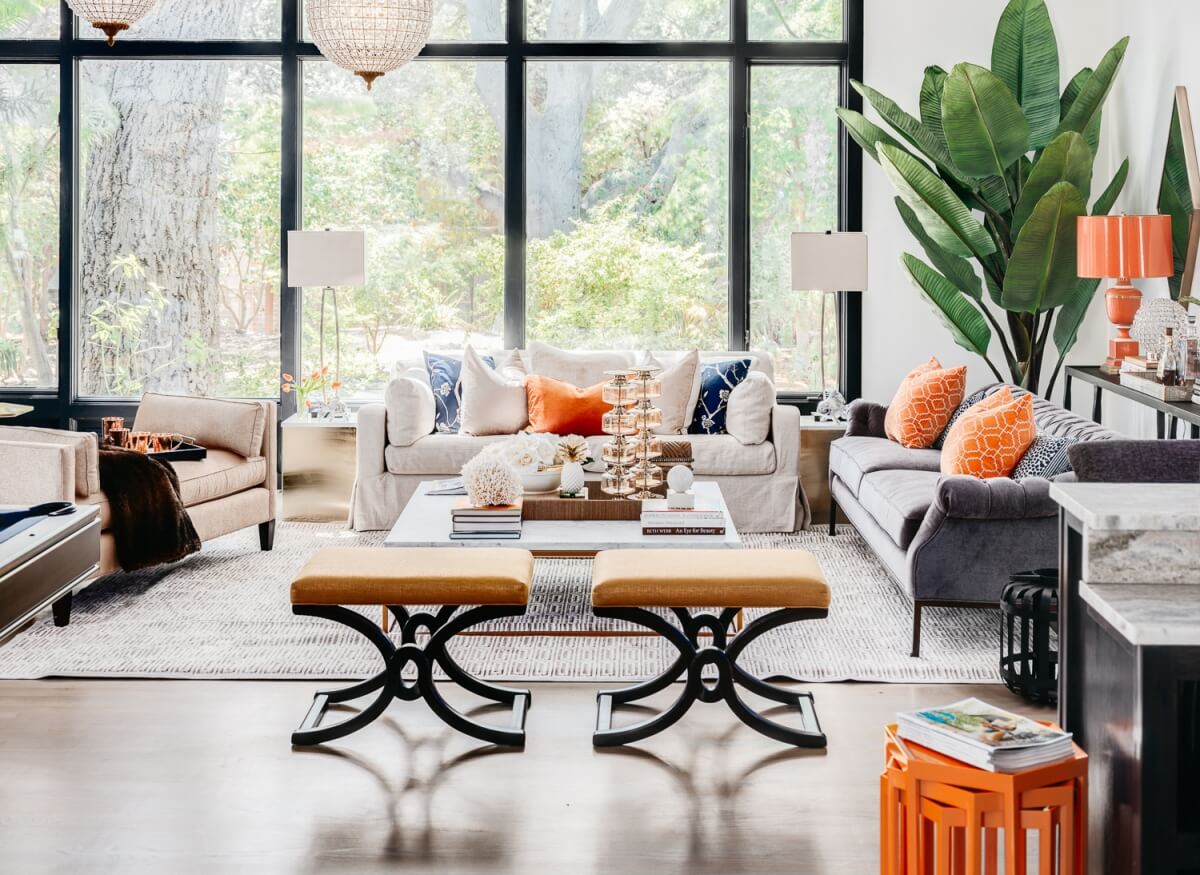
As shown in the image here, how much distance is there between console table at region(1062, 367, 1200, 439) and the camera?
4.46 m

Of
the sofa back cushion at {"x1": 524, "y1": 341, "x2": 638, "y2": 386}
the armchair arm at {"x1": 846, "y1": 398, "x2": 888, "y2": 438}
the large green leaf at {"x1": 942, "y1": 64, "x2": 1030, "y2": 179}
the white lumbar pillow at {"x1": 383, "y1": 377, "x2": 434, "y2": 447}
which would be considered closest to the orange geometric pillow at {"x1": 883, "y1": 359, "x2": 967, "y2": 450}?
the armchair arm at {"x1": 846, "y1": 398, "x2": 888, "y2": 438}

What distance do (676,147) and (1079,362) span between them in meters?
2.61

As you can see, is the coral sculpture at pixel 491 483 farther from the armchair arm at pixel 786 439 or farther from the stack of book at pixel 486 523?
the armchair arm at pixel 786 439

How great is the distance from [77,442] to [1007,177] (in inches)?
176

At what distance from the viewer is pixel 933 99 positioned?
6703mm

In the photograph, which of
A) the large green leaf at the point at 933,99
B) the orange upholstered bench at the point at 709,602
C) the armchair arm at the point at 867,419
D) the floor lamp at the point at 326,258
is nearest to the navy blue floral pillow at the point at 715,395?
the armchair arm at the point at 867,419

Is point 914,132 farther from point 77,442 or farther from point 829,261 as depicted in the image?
point 77,442

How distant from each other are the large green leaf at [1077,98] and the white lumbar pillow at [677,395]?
2.27 m

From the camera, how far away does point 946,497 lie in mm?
4344

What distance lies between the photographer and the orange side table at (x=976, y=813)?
226 centimetres

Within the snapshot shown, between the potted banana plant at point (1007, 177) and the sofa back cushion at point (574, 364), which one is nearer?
the potted banana plant at point (1007, 177)

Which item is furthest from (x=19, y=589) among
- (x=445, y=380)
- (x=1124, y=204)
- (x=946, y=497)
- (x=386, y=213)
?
(x=1124, y=204)

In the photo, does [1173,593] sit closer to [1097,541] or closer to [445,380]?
[1097,541]

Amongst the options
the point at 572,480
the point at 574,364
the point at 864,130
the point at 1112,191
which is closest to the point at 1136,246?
the point at 1112,191
